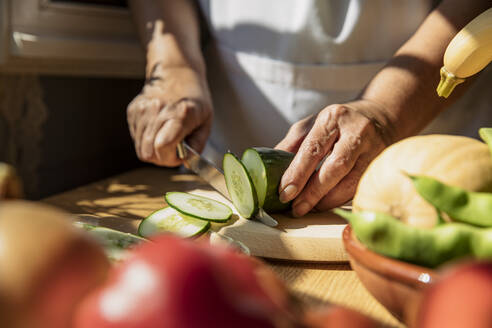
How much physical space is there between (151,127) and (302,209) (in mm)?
726

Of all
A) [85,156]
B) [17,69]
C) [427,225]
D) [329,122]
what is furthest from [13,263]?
[85,156]

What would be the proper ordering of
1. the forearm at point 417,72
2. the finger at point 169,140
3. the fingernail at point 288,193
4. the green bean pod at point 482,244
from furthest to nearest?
the finger at point 169,140 < the forearm at point 417,72 < the fingernail at point 288,193 < the green bean pod at point 482,244

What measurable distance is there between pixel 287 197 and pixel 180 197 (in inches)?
10.7

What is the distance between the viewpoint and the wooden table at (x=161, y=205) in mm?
880

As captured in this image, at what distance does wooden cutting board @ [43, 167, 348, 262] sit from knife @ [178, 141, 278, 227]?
1.0 inches

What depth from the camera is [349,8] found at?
1.81 metres

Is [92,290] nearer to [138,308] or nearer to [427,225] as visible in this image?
[138,308]

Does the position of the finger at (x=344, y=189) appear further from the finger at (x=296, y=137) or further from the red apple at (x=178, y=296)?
the red apple at (x=178, y=296)

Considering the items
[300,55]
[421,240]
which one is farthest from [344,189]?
[421,240]

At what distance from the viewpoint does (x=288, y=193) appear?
4.38 feet

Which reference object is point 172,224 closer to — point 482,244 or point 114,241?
point 114,241

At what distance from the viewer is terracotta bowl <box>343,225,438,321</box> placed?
1.97 ft

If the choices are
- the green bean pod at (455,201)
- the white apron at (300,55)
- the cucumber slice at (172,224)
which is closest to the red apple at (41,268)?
the green bean pod at (455,201)

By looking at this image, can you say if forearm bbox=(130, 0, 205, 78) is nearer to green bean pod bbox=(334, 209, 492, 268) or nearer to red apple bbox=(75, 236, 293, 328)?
green bean pod bbox=(334, 209, 492, 268)
